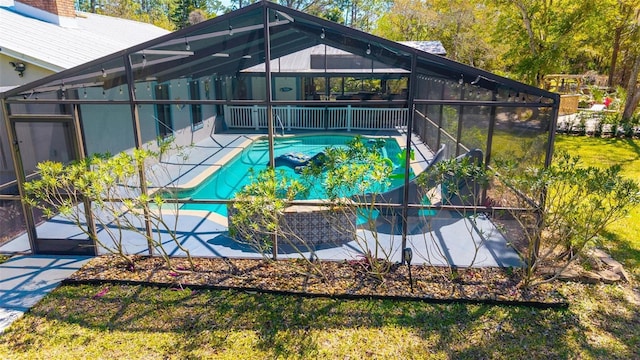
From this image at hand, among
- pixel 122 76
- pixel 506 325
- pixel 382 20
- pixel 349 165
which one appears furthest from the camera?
pixel 382 20

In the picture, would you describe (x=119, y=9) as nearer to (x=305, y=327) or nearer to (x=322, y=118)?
(x=322, y=118)

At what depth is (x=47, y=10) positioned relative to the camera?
10.5 m

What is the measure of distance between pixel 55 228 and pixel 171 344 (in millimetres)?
3778

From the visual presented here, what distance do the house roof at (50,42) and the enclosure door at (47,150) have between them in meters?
1.97

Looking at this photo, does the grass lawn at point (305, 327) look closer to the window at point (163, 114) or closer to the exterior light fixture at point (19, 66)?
the exterior light fixture at point (19, 66)

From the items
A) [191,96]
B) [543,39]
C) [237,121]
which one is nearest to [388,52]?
[191,96]

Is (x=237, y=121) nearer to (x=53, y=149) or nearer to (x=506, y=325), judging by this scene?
(x=53, y=149)

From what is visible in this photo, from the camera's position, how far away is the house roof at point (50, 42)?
7285mm

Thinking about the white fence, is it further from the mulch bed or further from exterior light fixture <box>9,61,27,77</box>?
the mulch bed

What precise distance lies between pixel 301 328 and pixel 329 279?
3.46 feet

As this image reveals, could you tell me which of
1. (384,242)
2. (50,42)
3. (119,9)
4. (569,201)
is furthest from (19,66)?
(119,9)

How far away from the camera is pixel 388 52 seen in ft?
17.8

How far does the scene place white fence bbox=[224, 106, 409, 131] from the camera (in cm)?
1584

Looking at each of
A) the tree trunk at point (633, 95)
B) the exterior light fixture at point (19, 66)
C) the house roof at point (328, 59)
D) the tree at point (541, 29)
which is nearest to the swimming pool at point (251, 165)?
the house roof at point (328, 59)
